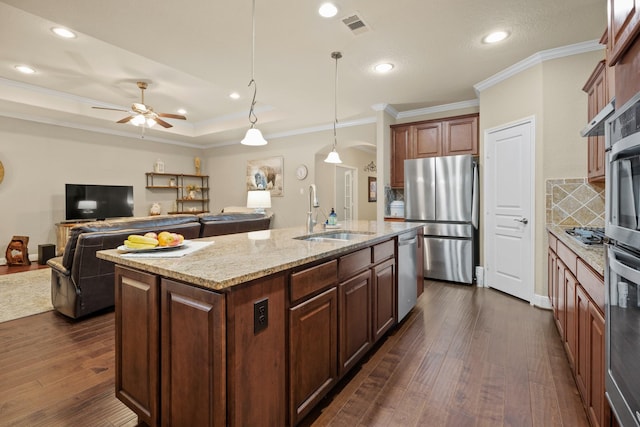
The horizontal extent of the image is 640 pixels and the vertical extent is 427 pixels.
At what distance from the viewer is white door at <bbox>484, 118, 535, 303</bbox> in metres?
3.26

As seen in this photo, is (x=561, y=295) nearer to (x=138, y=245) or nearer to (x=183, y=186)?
(x=138, y=245)

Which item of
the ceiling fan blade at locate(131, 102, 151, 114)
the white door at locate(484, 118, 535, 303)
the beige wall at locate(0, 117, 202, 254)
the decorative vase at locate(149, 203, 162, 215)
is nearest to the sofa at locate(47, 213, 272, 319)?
the ceiling fan blade at locate(131, 102, 151, 114)

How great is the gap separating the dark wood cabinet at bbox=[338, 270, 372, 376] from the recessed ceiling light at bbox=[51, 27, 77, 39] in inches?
143

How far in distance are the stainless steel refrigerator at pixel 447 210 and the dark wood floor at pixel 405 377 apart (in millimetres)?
1236

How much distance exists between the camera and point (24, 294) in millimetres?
3482

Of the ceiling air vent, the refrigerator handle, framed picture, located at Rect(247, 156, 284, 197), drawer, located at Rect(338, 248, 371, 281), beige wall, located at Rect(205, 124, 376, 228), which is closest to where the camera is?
drawer, located at Rect(338, 248, 371, 281)

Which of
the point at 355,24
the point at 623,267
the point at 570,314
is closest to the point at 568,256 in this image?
the point at 570,314

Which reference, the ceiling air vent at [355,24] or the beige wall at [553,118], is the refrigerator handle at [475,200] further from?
the ceiling air vent at [355,24]

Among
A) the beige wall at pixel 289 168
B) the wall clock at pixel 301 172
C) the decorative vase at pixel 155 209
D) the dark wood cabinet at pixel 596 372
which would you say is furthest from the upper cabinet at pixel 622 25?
the decorative vase at pixel 155 209

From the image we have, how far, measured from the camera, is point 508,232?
3.54 m

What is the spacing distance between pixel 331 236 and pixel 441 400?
4.61 ft

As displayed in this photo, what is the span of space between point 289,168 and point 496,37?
4.58 m

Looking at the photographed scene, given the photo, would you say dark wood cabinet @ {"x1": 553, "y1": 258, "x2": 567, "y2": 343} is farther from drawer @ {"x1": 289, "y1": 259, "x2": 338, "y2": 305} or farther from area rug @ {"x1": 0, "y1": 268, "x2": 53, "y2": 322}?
area rug @ {"x1": 0, "y1": 268, "x2": 53, "y2": 322}

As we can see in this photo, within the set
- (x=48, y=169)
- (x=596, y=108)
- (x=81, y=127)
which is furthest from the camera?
(x=81, y=127)
